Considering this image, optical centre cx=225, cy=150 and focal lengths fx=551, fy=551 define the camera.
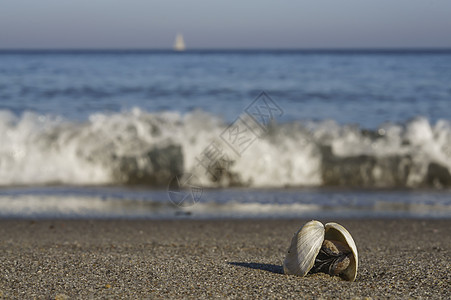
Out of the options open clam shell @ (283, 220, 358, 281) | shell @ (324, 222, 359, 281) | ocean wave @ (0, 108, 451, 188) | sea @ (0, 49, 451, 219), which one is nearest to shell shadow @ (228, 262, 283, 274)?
open clam shell @ (283, 220, 358, 281)

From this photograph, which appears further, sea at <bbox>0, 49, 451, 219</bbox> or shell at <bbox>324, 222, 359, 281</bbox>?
sea at <bbox>0, 49, 451, 219</bbox>

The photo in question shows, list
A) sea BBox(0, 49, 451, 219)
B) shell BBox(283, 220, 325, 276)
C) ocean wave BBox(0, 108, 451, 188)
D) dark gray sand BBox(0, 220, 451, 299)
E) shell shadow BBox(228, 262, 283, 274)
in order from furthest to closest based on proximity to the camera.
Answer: ocean wave BBox(0, 108, 451, 188)
sea BBox(0, 49, 451, 219)
shell shadow BBox(228, 262, 283, 274)
shell BBox(283, 220, 325, 276)
dark gray sand BBox(0, 220, 451, 299)

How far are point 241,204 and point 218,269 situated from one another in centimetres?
366

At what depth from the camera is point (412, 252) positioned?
4.71 metres

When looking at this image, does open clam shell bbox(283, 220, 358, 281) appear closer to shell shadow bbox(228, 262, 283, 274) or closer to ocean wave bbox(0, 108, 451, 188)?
shell shadow bbox(228, 262, 283, 274)

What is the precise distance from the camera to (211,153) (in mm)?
10461

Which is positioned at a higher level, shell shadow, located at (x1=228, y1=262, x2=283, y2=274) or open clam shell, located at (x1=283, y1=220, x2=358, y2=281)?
open clam shell, located at (x1=283, y1=220, x2=358, y2=281)

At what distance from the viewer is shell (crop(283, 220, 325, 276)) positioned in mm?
3428

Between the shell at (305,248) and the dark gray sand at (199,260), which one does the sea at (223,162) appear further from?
the shell at (305,248)

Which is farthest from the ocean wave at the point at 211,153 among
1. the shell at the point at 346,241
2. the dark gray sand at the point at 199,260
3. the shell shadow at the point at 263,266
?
the shell at the point at 346,241

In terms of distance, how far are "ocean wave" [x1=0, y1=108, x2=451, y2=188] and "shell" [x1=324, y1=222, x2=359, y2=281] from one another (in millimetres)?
5465

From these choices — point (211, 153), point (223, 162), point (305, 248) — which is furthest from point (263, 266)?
point (211, 153)

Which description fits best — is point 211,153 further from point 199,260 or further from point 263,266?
point 263,266

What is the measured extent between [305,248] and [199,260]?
3.29 feet
